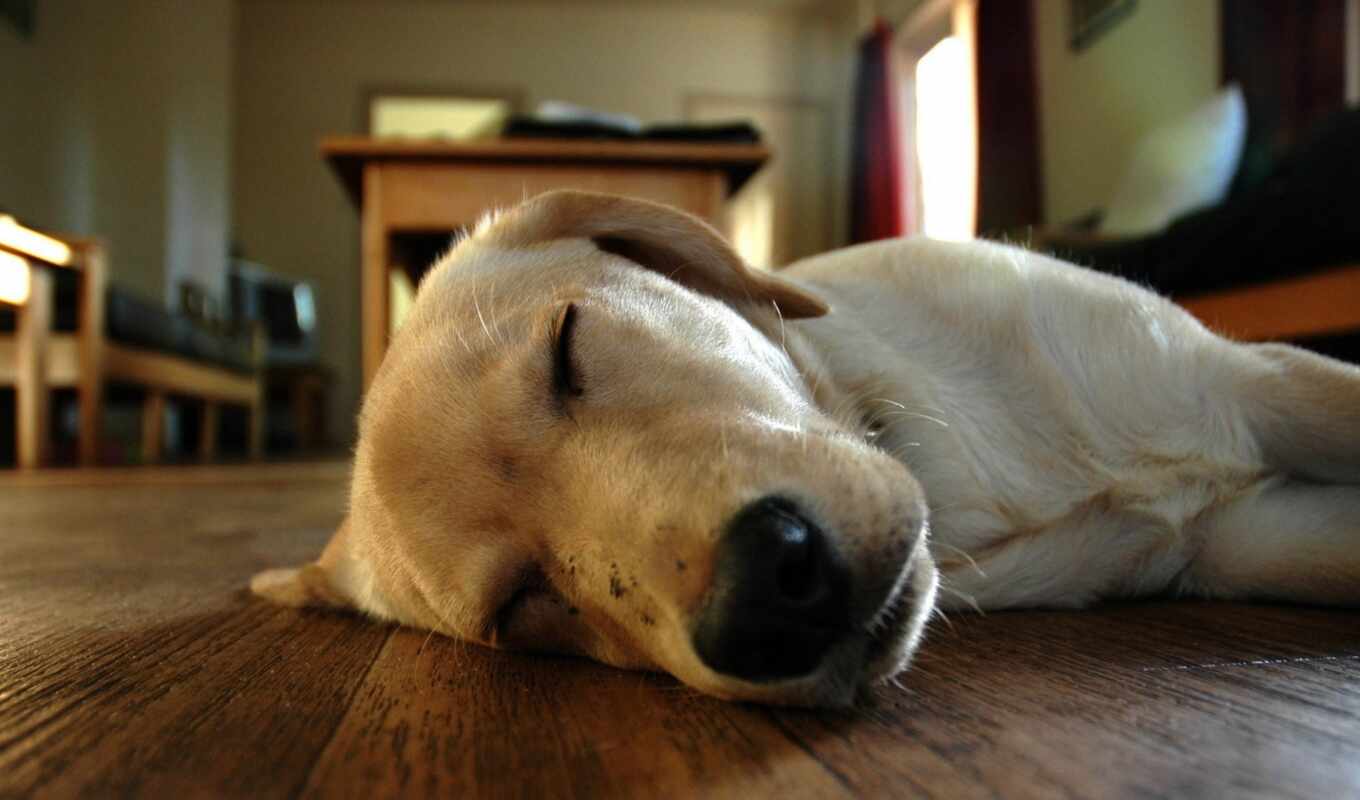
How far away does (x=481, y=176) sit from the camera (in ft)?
12.5

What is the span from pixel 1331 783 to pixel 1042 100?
7986 millimetres

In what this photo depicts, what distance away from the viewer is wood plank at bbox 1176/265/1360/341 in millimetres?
3008

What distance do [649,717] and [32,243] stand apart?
661 centimetres

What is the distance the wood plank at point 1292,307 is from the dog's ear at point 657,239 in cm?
202

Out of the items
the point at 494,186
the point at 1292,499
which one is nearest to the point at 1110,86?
the point at 494,186

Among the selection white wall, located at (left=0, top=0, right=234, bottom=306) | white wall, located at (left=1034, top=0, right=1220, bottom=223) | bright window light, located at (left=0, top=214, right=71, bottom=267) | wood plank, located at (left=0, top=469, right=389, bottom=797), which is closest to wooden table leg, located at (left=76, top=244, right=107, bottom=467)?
bright window light, located at (left=0, top=214, right=71, bottom=267)

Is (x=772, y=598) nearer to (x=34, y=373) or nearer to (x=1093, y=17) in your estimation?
(x=34, y=373)

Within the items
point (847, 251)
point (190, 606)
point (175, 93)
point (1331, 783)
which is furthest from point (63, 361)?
point (1331, 783)

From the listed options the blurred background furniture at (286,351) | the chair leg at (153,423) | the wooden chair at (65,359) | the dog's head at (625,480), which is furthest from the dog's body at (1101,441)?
the blurred background furniture at (286,351)

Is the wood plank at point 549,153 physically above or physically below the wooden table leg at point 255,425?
above

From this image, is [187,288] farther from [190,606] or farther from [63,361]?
[190,606]

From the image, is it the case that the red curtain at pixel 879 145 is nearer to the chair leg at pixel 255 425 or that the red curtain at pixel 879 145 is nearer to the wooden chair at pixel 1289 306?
the wooden chair at pixel 1289 306

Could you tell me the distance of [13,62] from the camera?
28.7 ft

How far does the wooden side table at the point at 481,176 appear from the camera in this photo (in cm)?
369
